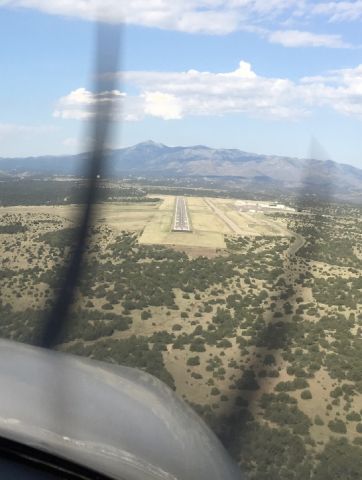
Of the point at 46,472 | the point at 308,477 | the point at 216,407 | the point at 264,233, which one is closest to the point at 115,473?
the point at 46,472

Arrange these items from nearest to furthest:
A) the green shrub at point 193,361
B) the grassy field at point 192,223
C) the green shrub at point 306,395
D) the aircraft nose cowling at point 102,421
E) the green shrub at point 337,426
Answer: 1. the aircraft nose cowling at point 102,421
2. the green shrub at point 337,426
3. the green shrub at point 306,395
4. the green shrub at point 193,361
5. the grassy field at point 192,223

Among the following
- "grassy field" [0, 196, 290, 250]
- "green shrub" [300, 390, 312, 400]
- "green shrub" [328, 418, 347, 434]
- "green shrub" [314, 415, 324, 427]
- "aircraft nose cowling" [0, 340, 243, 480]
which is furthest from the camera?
"grassy field" [0, 196, 290, 250]

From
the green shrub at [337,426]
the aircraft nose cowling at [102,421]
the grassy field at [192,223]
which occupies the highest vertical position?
the aircraft nose cowling at [102,421]

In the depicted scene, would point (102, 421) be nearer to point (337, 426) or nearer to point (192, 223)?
point (337, 426)

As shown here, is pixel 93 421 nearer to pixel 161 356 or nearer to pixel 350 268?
pixel 161 356

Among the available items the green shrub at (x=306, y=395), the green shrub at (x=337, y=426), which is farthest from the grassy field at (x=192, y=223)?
the green shrub at (x=337, y=426)

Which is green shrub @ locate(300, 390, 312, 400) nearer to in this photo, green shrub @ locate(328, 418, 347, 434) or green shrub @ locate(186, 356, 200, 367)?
green shrub @ locate(328, 418, 347, 434)

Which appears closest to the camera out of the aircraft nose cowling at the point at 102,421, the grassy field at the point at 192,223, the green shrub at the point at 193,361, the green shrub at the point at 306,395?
the aircraft nose cowling at the point at 102,421

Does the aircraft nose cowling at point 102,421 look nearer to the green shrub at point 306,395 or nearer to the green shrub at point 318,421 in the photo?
the green shrub at point 318,421

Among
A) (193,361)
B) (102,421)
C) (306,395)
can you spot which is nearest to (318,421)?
(306,395)

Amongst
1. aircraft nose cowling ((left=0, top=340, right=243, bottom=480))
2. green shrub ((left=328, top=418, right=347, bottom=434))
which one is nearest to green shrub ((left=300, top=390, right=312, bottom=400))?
green shrub ((left=328, top=418, right=347, bottom=434))
